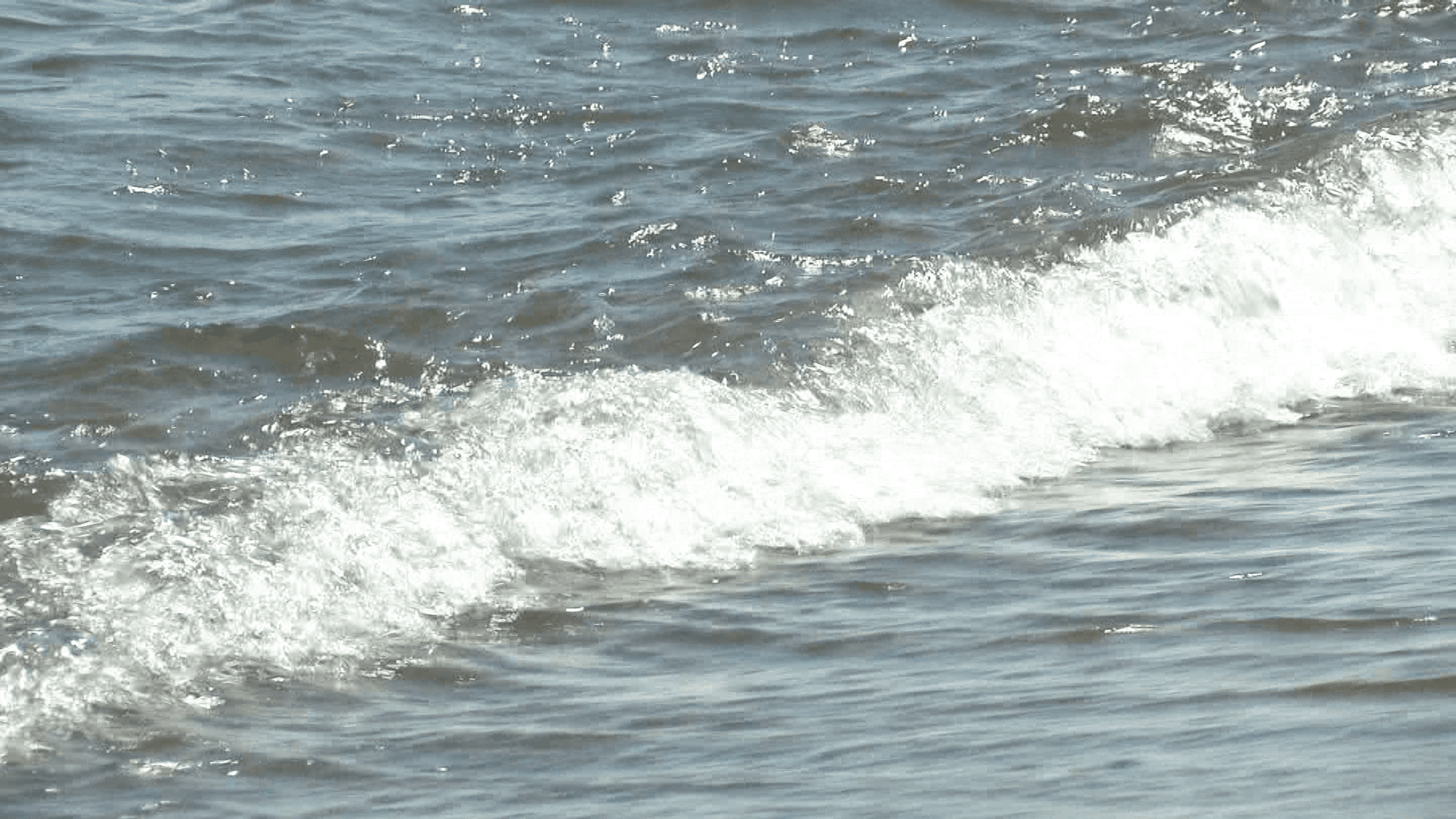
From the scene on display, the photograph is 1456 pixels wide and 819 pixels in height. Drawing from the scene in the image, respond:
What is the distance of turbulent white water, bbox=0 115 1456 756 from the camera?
243 inches

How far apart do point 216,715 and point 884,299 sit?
4.45 metres

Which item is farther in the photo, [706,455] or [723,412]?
[723,412]

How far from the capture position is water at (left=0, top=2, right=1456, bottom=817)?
17.3ft

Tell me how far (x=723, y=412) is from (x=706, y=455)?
1.13ft

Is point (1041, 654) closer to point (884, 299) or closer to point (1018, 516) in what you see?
point (1018, 516)

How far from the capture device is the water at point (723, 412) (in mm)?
5258

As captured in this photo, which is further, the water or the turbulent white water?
the turbulent white water

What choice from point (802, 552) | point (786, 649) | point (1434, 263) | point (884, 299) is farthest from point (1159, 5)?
point (786, 649)

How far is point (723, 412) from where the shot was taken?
26.4ft

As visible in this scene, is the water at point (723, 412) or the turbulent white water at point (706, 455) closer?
the water at point (723, 412)

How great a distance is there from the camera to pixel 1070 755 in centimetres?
495

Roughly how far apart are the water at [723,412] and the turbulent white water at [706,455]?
2 centimetres

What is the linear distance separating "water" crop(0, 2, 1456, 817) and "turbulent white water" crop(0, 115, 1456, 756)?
24mm

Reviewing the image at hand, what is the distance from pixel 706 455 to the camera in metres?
7.74
